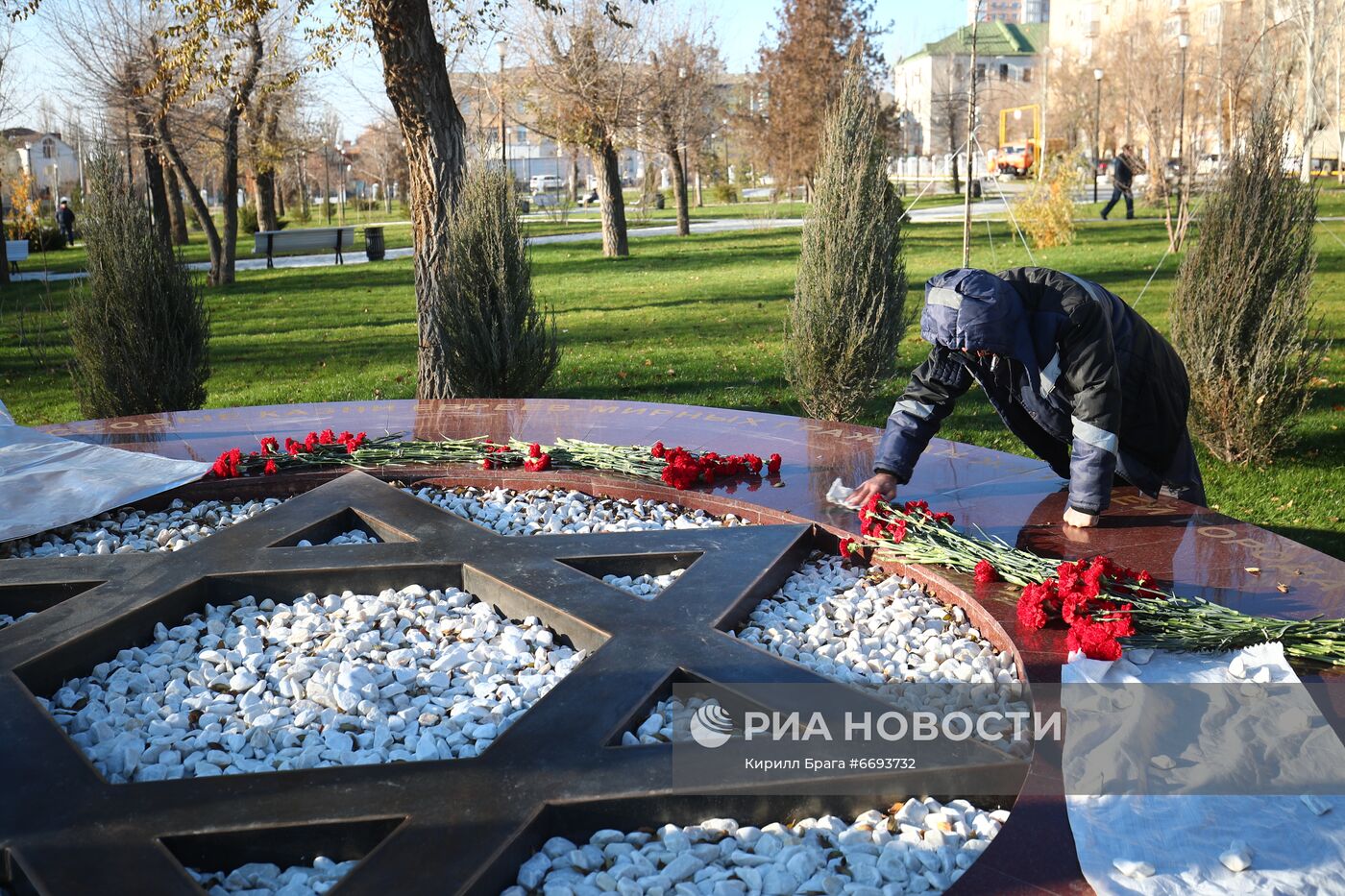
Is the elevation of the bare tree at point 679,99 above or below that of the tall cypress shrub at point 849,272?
above

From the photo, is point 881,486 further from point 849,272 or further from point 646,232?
point 646,232

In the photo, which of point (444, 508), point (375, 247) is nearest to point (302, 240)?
point (375, 247)

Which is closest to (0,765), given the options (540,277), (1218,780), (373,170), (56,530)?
(56,530)

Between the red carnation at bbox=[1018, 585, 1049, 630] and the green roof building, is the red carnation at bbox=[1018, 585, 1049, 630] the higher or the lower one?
the lower one

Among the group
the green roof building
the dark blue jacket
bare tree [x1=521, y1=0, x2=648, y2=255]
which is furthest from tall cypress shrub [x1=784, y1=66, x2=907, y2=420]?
the green roof building

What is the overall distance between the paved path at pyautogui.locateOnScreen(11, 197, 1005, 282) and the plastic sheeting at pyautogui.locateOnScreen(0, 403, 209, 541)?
1602 centimetres

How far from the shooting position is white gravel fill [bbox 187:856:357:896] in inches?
88.8

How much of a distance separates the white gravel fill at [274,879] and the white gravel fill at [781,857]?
1.28ft

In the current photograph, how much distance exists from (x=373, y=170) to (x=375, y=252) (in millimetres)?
36651

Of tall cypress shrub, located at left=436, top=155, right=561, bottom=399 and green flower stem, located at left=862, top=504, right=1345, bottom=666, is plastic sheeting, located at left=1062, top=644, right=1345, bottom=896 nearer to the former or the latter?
green flower stem, located at left=862, top=504, right=1345, bottom=666

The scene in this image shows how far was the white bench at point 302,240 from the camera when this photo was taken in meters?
22.0

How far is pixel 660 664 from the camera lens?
3039mm

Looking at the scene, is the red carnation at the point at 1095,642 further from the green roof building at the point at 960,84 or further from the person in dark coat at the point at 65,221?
the person in dark coat at the point at 65,221

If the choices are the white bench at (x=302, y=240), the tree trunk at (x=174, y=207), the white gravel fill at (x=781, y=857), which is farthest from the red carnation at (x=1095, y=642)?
the tree trunk at (x=174, y=207)
